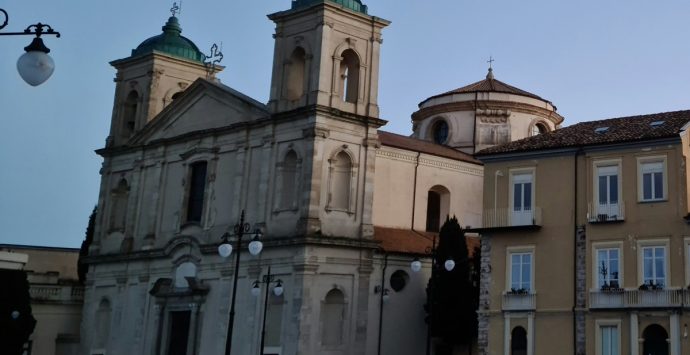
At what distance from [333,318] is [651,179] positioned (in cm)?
1467

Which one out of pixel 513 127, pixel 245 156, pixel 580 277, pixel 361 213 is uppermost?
pixel 513 127

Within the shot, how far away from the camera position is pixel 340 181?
40844mm

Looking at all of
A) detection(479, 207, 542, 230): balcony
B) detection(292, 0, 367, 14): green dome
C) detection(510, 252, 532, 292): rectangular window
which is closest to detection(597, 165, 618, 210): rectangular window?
detection(479, 207, 542, 230): balcony

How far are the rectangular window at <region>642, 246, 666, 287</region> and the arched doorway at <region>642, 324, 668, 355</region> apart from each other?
1411 mm

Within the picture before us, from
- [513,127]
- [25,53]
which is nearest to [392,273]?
[513,127]

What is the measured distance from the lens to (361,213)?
1599 inches

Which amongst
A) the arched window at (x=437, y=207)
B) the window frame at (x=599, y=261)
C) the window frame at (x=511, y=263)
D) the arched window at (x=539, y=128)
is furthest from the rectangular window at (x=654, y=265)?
the arched window at (x=539, y=128)

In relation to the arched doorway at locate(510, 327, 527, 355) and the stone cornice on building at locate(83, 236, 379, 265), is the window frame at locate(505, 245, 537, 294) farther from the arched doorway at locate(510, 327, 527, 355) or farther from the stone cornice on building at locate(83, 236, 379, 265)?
the stone cornice on building at locate(83, 236, 379, 265)

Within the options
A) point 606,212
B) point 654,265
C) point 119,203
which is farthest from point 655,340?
point 119,203

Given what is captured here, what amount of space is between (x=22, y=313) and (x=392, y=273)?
19.5 meters

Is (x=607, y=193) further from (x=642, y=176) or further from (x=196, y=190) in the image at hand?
(x=196, y=190)

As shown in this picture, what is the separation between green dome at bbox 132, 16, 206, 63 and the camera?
171 ft

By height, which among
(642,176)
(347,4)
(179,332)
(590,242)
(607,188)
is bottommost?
(179,332)

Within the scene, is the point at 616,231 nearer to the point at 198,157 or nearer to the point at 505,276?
the point at 505,276
